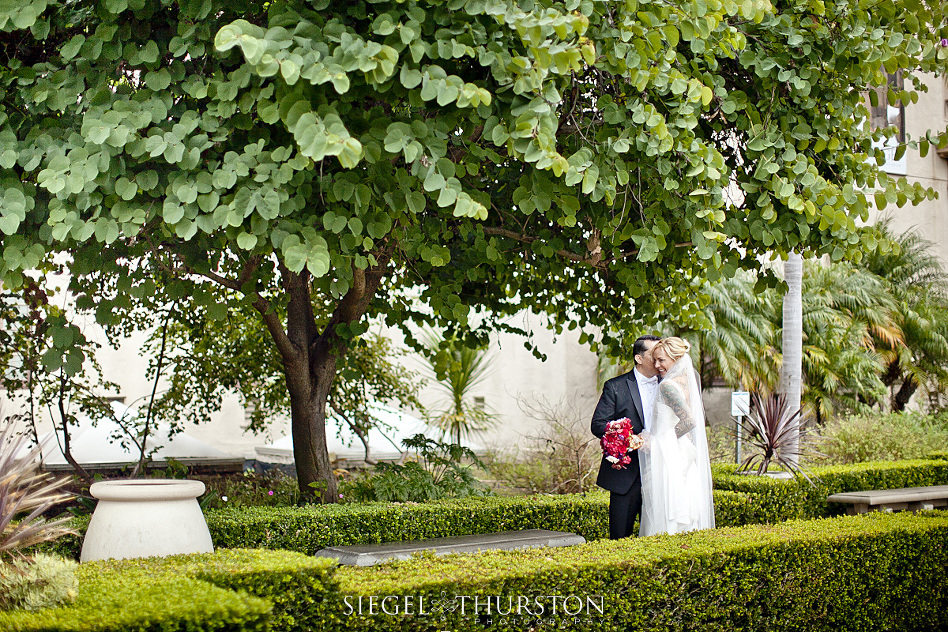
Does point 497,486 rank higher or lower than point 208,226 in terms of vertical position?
lower

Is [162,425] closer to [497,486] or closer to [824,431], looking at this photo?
[497,486]

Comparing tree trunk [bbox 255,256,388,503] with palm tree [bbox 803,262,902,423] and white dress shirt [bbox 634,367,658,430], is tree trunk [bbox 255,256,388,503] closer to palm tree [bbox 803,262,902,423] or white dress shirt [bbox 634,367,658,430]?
white dress shirt [bbox 634,367,658,430]

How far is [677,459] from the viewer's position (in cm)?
580

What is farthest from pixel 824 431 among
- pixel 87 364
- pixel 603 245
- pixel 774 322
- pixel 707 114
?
pixel 87 364

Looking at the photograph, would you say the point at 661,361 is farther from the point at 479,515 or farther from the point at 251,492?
the point at 251,492

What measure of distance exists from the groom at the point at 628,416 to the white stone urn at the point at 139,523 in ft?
9.59

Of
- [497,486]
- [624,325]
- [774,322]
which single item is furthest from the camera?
[774,322]

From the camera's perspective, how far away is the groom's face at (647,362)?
613 cm

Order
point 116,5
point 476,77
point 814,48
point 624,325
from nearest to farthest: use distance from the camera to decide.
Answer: point 116,5
point 476,77
point 814,48
point 624,325

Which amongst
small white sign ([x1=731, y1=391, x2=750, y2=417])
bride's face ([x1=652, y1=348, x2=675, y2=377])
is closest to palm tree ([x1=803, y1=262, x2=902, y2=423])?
small white sign ([x1=731, y1=391, x2=750, y2=417])

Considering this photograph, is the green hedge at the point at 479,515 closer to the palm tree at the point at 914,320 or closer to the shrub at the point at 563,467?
the shrub at the point at 563,467

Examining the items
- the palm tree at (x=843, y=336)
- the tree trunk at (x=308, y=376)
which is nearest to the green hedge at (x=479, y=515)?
the tree trunk at (x=308, y=376)

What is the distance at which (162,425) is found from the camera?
11.4 m

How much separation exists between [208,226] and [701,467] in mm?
3706
